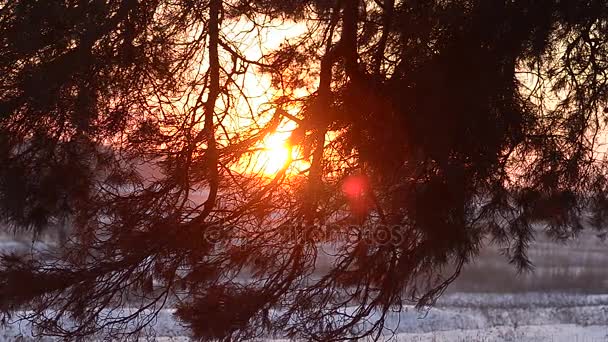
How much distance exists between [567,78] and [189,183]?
243 centimetres

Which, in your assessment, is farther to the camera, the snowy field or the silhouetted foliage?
the snowy field

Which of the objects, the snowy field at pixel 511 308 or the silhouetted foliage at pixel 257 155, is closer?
the silhouetted foliage at pixel 257 155

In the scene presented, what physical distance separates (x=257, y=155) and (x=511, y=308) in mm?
6866

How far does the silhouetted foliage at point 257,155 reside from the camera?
144 inches

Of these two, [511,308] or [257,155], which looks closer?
[257,155]

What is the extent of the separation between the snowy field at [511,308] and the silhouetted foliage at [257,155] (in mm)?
2818

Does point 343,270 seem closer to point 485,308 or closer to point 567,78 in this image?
point 567,78

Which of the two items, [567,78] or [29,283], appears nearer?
[29,283]

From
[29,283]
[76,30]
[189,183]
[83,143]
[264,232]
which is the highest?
[76,30]

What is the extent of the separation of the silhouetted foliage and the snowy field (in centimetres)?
282

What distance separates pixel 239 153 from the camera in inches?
156

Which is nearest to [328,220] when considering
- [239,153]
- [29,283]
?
[239,153]

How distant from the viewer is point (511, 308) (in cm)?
991

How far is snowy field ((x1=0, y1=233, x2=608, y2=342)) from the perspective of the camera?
8.22 meters
